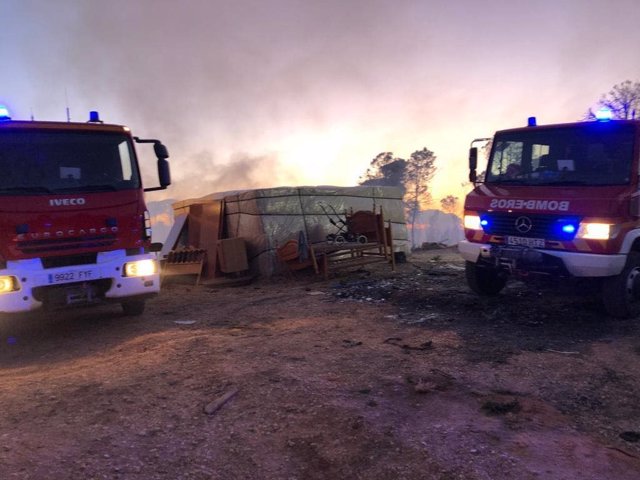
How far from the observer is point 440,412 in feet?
11.8

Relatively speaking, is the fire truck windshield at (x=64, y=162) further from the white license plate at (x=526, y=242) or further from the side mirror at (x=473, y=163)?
the white license plate at (x=526, y=242)

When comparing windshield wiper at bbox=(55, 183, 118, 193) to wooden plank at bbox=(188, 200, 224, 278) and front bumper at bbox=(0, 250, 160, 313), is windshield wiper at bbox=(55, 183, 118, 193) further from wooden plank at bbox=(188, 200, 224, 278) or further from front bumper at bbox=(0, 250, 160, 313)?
wooden plank at bbox=(188, 200, 224, 278)

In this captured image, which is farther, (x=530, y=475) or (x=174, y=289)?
(x=174, y=289)

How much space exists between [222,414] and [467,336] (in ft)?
10.6

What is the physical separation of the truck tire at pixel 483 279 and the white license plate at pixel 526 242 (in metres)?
1.09

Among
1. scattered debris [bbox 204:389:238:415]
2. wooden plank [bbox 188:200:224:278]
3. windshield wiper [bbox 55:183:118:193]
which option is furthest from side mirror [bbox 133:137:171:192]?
wooden plank [bbox 188:200:224:278]

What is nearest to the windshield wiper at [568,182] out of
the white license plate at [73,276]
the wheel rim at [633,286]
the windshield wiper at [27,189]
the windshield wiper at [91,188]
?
the wheel rim at [633,286]

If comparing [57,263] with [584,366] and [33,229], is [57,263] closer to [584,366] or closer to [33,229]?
[33,229]

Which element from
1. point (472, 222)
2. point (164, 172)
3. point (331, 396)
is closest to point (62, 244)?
point (164, 172)

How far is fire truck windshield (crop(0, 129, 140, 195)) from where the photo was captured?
5.85m

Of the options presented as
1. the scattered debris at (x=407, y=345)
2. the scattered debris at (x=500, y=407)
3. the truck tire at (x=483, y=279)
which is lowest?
the scattered debris at (x=500, y=407)

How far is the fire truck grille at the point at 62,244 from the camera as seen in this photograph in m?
5.71

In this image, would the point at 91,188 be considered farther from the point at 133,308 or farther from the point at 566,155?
the point at 566,155

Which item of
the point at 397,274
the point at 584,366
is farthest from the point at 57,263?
the point at 397,274
